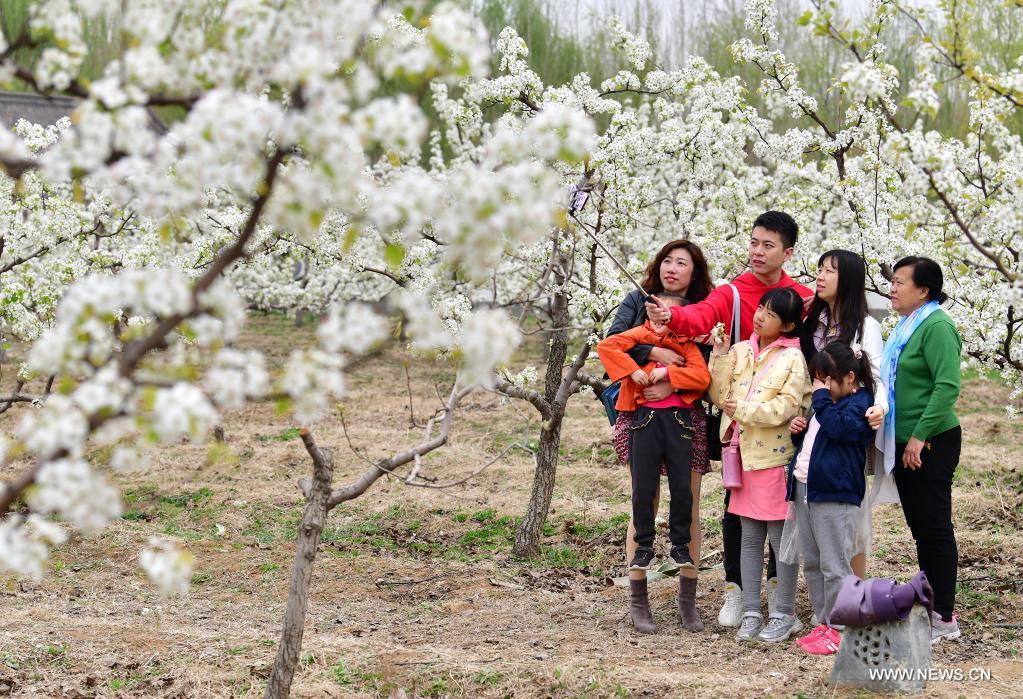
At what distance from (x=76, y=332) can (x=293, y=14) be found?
2.39ft

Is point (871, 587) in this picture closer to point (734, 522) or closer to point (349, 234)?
point (734, 522)

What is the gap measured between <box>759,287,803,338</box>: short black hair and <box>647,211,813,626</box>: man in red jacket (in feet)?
0.29

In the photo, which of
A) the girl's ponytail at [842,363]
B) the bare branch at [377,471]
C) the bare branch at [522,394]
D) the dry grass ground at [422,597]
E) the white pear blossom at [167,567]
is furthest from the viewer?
the bare branch at [522,394]

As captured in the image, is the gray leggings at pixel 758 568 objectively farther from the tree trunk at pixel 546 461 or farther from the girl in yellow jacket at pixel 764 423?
the tree trunk at pixel 546 461

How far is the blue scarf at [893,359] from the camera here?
180 inches

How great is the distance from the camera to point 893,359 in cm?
469

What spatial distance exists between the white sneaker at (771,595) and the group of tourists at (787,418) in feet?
0.05

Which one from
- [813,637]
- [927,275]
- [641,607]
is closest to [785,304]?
[927,275]

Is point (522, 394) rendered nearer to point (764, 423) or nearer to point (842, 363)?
point (764, 423)

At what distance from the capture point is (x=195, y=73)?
2.05 metres

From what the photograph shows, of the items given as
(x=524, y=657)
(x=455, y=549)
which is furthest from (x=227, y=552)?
(x=524, y=657)

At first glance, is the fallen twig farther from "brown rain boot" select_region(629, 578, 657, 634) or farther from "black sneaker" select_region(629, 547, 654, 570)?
"black sneaker" select_region(629, 547, 654, 570)

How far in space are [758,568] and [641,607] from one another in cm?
58

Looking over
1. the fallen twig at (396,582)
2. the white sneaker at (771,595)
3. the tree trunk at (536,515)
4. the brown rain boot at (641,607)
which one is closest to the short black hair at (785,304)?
the white sneaker at (771,595)
